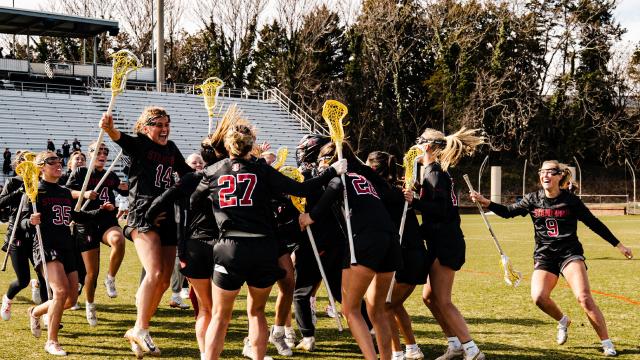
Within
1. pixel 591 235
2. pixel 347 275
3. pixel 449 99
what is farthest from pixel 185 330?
pixel 449 99

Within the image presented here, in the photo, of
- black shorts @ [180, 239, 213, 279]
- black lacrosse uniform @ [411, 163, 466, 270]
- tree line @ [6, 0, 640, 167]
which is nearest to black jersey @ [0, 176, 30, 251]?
black shorts @ [180, 239, 213, 279]

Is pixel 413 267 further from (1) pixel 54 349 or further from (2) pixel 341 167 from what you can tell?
(1) pixel 54 349

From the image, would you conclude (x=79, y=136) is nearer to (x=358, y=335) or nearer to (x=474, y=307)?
(x=474, y=307)

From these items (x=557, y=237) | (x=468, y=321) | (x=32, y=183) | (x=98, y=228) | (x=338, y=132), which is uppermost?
(x=338, y=132)

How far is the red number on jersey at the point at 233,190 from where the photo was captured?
490 cm

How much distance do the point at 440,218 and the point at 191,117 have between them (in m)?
32.7

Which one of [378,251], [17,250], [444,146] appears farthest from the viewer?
[17,250]

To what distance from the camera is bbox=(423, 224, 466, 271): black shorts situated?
604 centimetres

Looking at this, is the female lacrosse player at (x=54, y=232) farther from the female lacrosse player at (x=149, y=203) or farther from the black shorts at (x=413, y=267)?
the black shorts at (x=413, y=267)

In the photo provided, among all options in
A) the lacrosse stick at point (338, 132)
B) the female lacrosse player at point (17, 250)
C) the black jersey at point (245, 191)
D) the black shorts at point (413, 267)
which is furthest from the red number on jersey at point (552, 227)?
the female lacrosse player at point (17, 250)

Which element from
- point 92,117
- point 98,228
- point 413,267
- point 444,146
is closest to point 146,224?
point 413,267

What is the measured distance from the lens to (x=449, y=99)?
159ft

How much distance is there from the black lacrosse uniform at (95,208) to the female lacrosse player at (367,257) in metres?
4.05

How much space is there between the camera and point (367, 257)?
515cm
